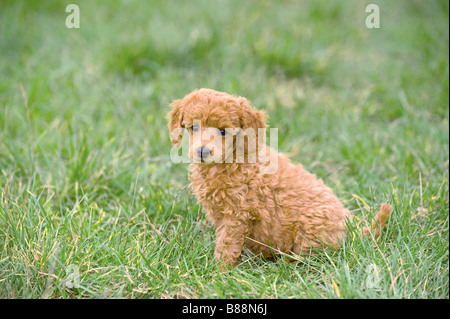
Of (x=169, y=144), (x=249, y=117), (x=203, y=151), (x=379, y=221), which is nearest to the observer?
(x=203, y=151)

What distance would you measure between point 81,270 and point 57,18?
203 inches

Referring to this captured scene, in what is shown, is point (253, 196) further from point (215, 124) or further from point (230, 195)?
point (215, 124)

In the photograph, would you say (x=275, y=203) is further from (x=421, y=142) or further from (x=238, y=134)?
(x=421, y=142)

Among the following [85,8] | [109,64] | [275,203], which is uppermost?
[85,8]

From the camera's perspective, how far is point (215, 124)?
8.35 ft

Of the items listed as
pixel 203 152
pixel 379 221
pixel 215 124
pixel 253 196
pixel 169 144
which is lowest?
pixel 379 221

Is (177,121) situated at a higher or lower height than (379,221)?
higher

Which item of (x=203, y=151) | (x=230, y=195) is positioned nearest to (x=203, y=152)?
(x=203, y=151)

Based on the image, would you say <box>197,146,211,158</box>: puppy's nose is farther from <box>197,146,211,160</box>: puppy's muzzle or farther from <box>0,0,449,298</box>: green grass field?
<box>0,0,449,298</box>: green grass field

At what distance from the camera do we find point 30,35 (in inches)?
242

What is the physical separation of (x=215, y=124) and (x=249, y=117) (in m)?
0.27

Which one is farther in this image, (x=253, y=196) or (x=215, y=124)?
(x=253, y=196)

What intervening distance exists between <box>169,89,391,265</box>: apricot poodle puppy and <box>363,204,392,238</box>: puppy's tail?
55mm

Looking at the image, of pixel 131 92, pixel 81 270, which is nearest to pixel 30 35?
pixel 131 92
